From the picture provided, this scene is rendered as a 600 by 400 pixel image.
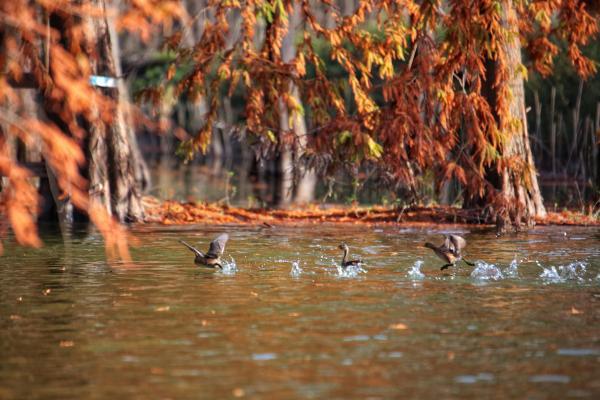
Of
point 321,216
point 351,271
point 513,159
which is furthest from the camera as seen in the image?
point 321,216

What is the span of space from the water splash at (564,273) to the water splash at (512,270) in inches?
12.0

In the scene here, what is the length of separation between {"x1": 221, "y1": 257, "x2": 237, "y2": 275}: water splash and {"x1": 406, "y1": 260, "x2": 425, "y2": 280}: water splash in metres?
2.06

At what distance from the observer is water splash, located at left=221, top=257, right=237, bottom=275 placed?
616 inches

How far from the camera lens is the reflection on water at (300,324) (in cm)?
918

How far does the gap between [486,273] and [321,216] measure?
9.10 metres

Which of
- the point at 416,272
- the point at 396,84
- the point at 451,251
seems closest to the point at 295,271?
the point at 416,272

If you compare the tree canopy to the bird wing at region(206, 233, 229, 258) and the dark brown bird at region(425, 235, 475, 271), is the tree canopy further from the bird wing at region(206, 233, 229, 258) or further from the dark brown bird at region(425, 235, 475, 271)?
the dark brown bird at region(425, 235, 475, 271)

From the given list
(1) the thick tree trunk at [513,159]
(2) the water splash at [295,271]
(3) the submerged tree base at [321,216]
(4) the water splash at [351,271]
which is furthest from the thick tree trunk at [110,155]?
Result: (4) the water splash at [351,271]

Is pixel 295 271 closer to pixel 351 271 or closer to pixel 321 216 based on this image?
pixel 351 271

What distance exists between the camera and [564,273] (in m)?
15.3

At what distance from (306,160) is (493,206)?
381 centimetres

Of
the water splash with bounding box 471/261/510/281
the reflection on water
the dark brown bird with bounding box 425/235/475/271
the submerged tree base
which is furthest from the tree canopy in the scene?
the water splash with bounding box 471/261/510/281

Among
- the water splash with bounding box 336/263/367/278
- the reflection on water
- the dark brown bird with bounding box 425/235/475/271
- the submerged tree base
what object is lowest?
the reflection on water

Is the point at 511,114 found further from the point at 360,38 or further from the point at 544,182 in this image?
the point at 544,182
